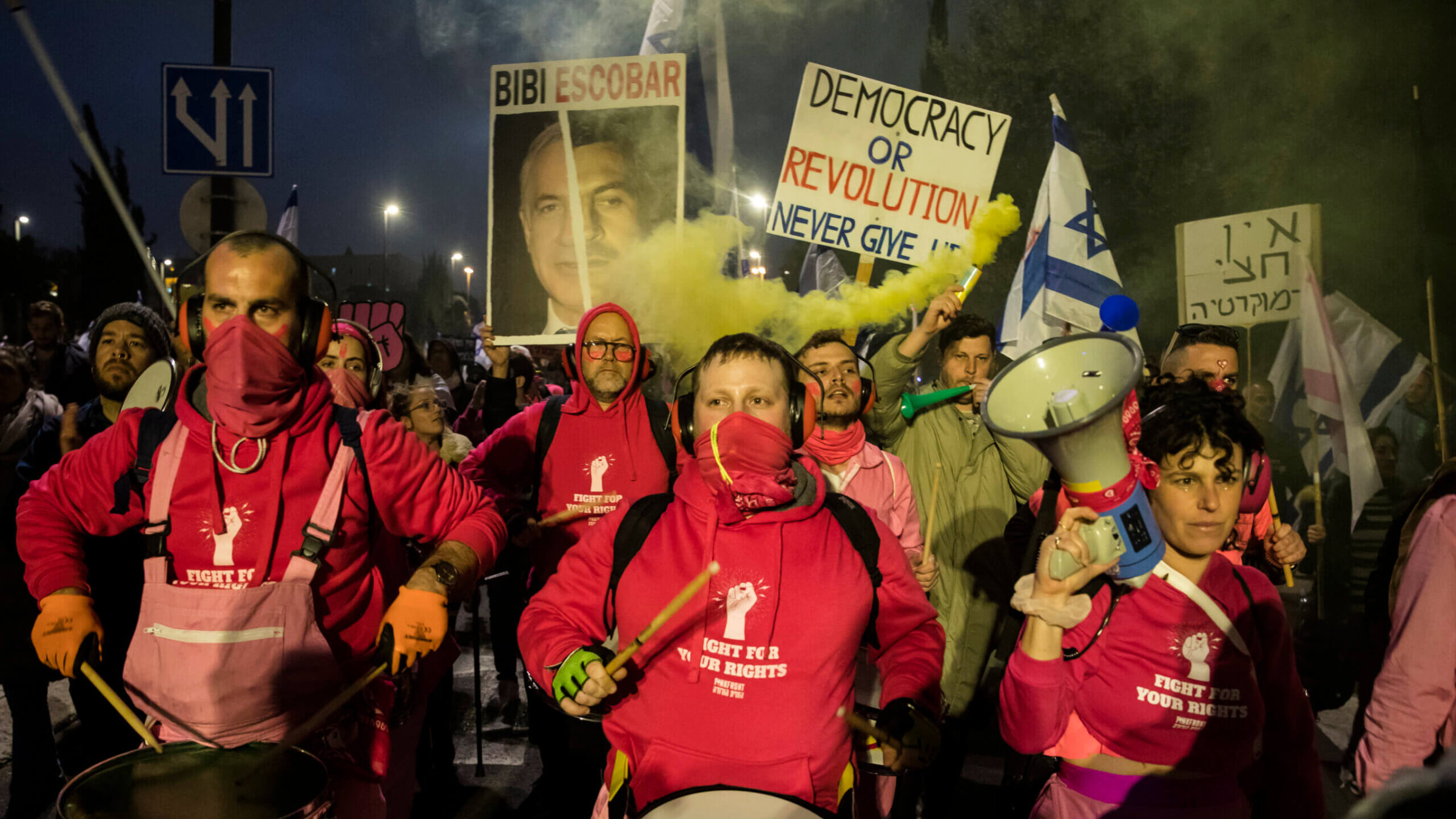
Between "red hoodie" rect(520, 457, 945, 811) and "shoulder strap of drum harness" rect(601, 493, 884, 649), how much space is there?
2cm

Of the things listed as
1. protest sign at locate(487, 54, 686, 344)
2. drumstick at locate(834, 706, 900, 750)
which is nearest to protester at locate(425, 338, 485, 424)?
protest sign at locate(487, 54, 686, 344)

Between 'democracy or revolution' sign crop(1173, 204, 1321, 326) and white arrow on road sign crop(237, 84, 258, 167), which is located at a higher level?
white arrow on road sign crop(237, 84, 258, 167)

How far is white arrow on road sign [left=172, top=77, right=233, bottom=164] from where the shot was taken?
6.46m

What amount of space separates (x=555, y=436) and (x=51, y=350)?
7.44 meters

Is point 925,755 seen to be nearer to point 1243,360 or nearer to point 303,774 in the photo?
point 303,774

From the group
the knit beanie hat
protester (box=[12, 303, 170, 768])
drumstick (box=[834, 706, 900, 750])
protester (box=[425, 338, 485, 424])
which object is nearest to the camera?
drumstick (box=[834, 706, 900, 750])

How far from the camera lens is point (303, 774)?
2.11 metres

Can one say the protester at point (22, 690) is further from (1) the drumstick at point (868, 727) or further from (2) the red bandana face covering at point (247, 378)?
(1) the drumstick at point (868, 727)

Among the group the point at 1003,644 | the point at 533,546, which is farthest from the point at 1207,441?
the point at 533,546

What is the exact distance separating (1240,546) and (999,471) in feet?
4.04

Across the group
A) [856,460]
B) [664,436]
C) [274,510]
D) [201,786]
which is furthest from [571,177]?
[201,786]

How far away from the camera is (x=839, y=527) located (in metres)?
2.52

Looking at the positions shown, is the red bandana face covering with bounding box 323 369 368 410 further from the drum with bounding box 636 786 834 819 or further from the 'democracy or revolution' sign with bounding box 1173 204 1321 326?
the 'democracy or revolution' sign with bounding box 1173 204 1321 326

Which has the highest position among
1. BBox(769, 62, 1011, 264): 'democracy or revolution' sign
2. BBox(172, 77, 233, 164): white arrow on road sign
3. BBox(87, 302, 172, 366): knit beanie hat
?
BBox(172, 77, 233, 164): white arrow on road sign
